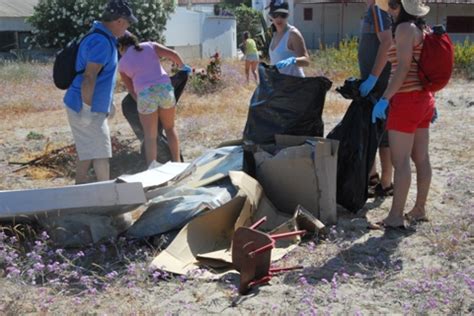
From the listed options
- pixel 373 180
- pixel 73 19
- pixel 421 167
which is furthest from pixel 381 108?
pixel 73 19

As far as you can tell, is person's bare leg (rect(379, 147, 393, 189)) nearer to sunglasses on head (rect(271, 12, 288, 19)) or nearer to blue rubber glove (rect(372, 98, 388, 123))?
blue rubber glove (rect(372, 98, 388, 123))

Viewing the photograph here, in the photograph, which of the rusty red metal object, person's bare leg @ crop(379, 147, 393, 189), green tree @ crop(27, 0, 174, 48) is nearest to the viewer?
the rusty red metal object

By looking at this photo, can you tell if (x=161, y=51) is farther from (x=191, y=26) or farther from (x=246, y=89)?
(x=191, y=26)

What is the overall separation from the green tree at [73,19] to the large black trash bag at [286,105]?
17.5m

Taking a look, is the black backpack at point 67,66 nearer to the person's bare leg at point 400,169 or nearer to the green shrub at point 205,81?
the person's bare leg at point 400,169

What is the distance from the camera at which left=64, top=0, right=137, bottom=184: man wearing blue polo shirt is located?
3.93 meters

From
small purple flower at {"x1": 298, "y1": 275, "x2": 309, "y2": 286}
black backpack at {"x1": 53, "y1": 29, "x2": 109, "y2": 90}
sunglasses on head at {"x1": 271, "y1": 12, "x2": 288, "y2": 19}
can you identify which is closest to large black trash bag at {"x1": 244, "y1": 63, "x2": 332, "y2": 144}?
sunglasses on head at {"x1": 271, "y1": 12, "x2": 288, "y2": 19}

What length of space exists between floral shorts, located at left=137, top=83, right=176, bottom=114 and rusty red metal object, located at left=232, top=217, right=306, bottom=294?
1.98 meters

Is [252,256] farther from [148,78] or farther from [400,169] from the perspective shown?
[148,78]

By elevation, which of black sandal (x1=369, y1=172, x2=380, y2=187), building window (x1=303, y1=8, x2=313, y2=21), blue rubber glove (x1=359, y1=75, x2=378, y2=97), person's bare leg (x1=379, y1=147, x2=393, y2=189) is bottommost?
black sandal (x1=369, y1=172, x2=380, y2=187)

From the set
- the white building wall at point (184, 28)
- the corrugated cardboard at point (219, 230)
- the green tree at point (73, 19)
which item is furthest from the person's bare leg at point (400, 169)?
the white building wall at point (184, 28)

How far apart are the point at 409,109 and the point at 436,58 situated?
1.05 feet

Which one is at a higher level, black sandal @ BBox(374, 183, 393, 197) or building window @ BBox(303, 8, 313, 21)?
building window @ BBox(303, 8, 313, 21)

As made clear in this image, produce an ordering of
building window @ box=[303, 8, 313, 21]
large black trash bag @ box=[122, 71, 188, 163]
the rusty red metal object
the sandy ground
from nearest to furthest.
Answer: the sandy ground → the rusty red metal object → large black trash bag @ box=[122, 71, 188, 163] → building window @ box=[303, 8, 313, 21]
